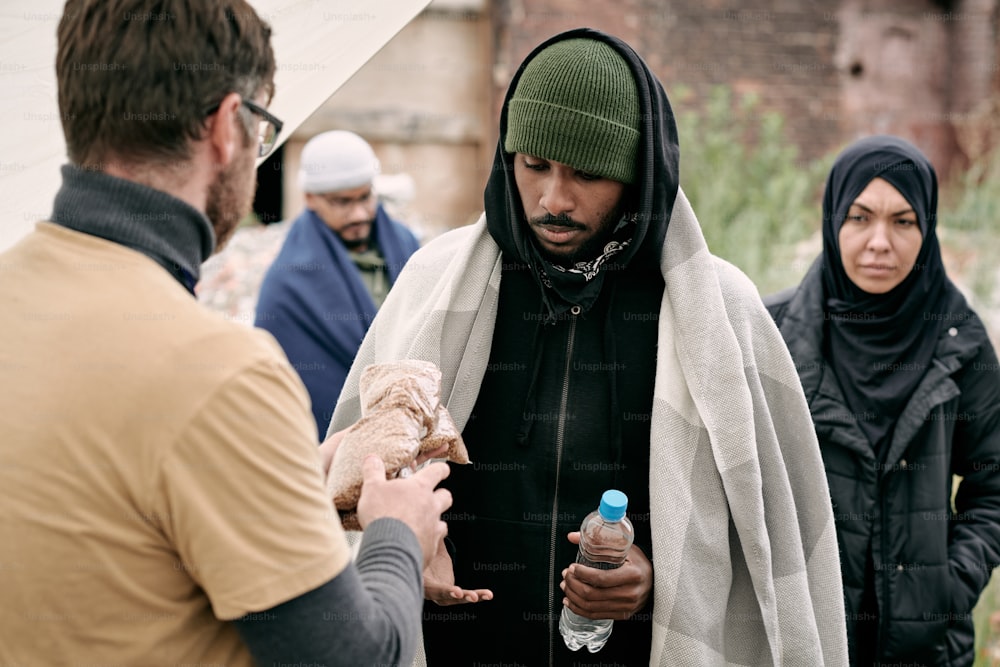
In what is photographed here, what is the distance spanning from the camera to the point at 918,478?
9.84 feet

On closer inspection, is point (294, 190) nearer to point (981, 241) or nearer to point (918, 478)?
point (981, 241)

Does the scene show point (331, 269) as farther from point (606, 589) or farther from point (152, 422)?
point (152, 422)

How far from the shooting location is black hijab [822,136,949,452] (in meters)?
3.11

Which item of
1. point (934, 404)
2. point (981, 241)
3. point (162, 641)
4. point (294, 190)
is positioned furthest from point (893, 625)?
point (294, 190)

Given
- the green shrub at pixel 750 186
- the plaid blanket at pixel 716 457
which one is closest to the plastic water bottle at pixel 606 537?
the plaid blanket at pixel 716 457

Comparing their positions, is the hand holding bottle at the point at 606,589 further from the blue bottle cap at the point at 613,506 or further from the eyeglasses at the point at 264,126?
the eyeglasses at the point at 264,126

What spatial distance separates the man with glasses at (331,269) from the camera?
191 inches

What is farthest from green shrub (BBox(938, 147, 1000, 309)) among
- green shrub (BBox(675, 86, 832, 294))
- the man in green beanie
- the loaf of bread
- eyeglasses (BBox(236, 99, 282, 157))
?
eyeglasses (BBox(236, 99, 282, 157))

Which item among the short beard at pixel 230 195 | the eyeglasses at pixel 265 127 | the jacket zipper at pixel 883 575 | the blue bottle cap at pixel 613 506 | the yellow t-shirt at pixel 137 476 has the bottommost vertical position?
the jacket zipper at pixel 883 575

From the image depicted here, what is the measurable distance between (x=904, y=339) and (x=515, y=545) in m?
1.62

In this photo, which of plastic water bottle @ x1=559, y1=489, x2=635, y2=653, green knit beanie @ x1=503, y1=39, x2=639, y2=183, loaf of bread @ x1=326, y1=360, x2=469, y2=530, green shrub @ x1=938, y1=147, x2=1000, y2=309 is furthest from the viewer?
green shrub @ x1=938, y1=147, x2=1000, y2=309

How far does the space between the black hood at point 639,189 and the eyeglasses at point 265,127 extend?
855 mm

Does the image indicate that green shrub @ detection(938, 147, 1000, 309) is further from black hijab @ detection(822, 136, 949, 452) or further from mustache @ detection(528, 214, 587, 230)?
mustache @ detection(528, 214, 587, 230)

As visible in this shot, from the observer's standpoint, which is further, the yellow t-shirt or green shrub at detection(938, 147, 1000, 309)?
green shrub at detection(938, 147, 1000, 309)
